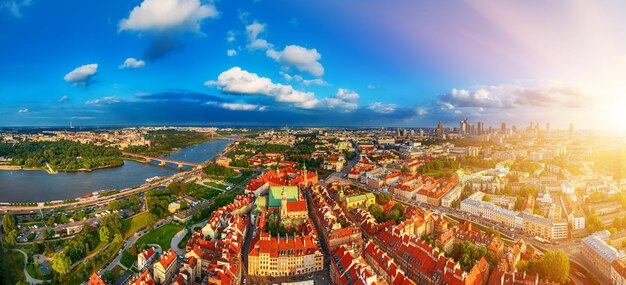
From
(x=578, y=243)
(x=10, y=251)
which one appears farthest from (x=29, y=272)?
(x=578, y=243)

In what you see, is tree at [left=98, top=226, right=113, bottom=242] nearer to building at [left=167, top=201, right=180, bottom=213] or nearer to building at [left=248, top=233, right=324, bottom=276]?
building at [left=167, top=201, right=180, bottom=213]

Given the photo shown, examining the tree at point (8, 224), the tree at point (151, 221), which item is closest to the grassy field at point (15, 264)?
the tree at point (8, 224)

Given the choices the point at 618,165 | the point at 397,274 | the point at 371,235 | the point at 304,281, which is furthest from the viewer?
the point at 618,165

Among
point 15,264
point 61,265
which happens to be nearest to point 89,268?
point 61,265

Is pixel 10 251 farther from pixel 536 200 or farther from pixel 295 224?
pixel 536 200

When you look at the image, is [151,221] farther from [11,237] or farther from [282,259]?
[282,259]

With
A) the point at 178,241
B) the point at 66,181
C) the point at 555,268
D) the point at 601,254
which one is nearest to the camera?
the point at 555,268
